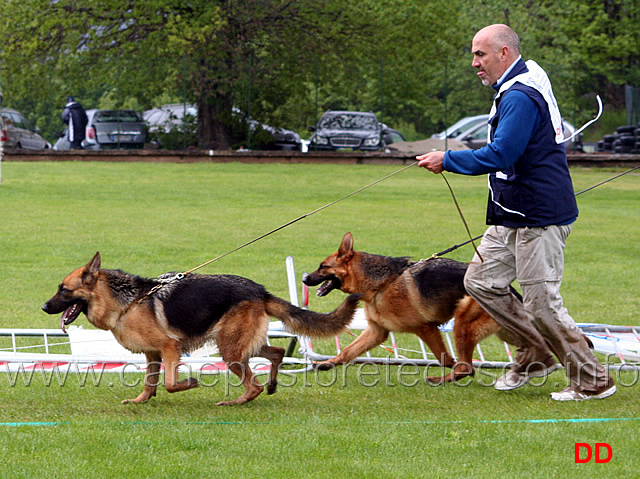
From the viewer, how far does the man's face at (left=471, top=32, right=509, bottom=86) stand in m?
5.82

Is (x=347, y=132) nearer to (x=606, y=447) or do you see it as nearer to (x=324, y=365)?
(x=324, y=365)

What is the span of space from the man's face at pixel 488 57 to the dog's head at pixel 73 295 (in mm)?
2790

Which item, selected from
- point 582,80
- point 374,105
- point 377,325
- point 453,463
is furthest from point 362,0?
point 453,463

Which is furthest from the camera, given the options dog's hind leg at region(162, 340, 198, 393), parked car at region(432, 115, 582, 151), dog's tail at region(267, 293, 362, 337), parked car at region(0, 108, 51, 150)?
parked car at region(432, 115, 582, 151)

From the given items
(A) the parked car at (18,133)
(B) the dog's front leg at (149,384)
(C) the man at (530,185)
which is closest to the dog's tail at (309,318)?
(B) the dog's front leg at (149,384)

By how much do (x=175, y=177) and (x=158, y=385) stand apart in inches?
752

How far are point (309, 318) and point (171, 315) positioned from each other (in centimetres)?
92

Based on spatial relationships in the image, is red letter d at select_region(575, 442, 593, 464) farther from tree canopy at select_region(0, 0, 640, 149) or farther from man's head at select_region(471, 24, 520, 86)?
tree canopy at select_region(0, 0, 640, 149)

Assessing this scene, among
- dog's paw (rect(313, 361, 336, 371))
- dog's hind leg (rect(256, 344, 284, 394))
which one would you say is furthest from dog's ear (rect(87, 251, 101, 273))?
dog's paw (rect(313, 361, 336, 371))

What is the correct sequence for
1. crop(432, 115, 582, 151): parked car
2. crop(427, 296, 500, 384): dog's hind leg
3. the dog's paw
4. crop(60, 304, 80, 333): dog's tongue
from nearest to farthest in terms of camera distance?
crop(60, 304, 80, 333): dog's tongue → crop(427, 296, 500, 384): dog's hind leg → the dog's paw → crop(432, 115, 582, 151): parked car

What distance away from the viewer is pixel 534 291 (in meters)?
5.79

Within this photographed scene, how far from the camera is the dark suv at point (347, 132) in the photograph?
30.3 meters

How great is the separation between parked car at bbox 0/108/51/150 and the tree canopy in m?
0.39

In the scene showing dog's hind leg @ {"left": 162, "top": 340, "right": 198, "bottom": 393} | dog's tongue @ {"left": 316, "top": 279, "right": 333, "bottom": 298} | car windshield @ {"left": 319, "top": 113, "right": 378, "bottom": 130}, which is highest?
dog's tongue @ {"left": 316, "top": 279, "right": 333, "bottom": 298}
